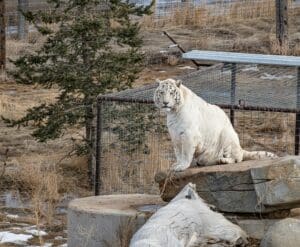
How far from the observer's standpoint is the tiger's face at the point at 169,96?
8.57 meters

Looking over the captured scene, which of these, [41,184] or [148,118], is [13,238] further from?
[148,118]

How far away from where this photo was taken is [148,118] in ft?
39.0

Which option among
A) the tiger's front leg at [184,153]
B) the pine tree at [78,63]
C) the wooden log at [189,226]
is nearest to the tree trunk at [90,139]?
the pine tree at [78,63]

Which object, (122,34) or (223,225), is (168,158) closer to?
(122,34)

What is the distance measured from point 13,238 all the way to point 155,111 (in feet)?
9.39

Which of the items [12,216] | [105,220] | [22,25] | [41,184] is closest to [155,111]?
[41,184]

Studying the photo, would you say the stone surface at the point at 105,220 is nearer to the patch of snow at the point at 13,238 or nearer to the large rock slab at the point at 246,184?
the large rock slab at the point at 246,184

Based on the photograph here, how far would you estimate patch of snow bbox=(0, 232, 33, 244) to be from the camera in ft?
32.2

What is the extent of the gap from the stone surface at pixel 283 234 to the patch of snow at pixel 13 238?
2.90 meters

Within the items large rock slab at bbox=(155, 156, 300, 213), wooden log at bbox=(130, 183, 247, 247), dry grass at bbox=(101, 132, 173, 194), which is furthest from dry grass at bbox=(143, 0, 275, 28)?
wooden log at bbox=(130, 183, 247, 247)

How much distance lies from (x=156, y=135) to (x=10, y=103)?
4955mm

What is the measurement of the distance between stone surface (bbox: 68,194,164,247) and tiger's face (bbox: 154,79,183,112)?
102cm

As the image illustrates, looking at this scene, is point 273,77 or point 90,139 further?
point 273,77

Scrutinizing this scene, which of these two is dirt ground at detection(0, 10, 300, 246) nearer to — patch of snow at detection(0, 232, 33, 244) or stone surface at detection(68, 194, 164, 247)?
patch of snow at detection(0, 232, 33, 244)
